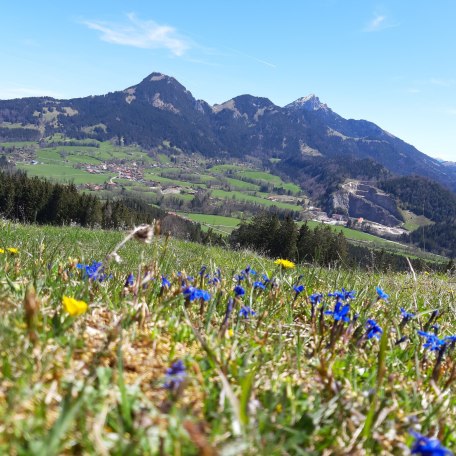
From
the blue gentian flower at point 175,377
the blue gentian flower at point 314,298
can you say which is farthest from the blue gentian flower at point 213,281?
the blue gentian flower at point 175,377

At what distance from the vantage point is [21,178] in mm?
78938

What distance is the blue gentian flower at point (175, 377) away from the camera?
1.96 metres

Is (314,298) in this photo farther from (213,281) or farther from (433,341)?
(213,281)

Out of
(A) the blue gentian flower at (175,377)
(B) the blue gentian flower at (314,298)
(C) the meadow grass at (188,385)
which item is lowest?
(C) the meadow grass at (188,385)

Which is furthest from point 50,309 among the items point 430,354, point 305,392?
point 430,354

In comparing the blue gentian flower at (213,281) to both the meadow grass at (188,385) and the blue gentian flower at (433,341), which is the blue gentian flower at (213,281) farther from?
the blue gentian flower at (433,341)

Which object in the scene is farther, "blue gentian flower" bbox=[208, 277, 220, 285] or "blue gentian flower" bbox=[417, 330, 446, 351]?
"blue gentian flower" bbox=[208, 277, 220, 285]

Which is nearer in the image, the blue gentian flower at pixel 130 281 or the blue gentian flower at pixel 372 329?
the blue gentian flower at pixel 372 329

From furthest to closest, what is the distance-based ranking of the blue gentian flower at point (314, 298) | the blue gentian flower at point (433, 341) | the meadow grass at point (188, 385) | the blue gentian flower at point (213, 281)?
the blue gentian flower at point (213, 281), the blue gentian flower at point (314, 298), the blue gentian flower at point (433, 341), the meadow grass at point (188, 385)

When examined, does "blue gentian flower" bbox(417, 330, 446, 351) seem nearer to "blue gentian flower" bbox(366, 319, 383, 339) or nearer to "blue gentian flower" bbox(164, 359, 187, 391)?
"blue gentian flower" bbox(366, 319, 383, 339)

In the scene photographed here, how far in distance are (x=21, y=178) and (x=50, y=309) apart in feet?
280

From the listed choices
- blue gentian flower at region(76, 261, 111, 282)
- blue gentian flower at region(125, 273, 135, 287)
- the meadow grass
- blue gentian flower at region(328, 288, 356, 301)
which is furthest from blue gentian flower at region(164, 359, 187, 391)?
blue gentian flower at region(328, 288, 356, 301)

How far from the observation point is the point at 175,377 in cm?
201

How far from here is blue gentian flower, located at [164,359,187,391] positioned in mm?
1961
